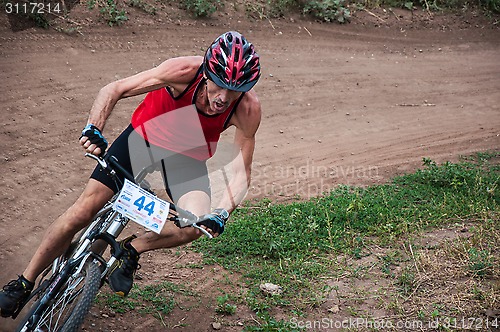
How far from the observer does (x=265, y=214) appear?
6.07 m

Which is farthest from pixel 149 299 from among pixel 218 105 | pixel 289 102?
pixel 289 102

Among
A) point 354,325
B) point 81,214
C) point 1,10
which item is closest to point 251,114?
point 81,214

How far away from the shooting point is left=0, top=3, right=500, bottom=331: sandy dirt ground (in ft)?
20.2

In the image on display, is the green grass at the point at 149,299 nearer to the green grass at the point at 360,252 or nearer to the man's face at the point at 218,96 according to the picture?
the green grass at the point at 360,252

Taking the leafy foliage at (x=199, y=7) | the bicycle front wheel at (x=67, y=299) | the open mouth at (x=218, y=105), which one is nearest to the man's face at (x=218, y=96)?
the open mouth at (x=218, y=105)

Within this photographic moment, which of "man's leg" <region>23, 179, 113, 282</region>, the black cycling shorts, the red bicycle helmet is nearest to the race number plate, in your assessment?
"man's leg" <region>23, 179, 113, 282</region>

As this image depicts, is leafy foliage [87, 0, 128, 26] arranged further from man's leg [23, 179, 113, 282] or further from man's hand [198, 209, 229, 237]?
man's hand [198, 209, 229, 237]

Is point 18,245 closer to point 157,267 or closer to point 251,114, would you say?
point 157,267

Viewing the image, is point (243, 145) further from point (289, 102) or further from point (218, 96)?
point (289, 102)

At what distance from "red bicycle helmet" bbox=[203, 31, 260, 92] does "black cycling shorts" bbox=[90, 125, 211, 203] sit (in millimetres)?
672

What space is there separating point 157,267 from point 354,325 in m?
1.72

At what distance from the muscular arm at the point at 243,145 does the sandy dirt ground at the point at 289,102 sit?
0.96 meters

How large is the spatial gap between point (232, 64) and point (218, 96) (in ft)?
0.72

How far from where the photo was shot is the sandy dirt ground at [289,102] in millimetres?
6152
